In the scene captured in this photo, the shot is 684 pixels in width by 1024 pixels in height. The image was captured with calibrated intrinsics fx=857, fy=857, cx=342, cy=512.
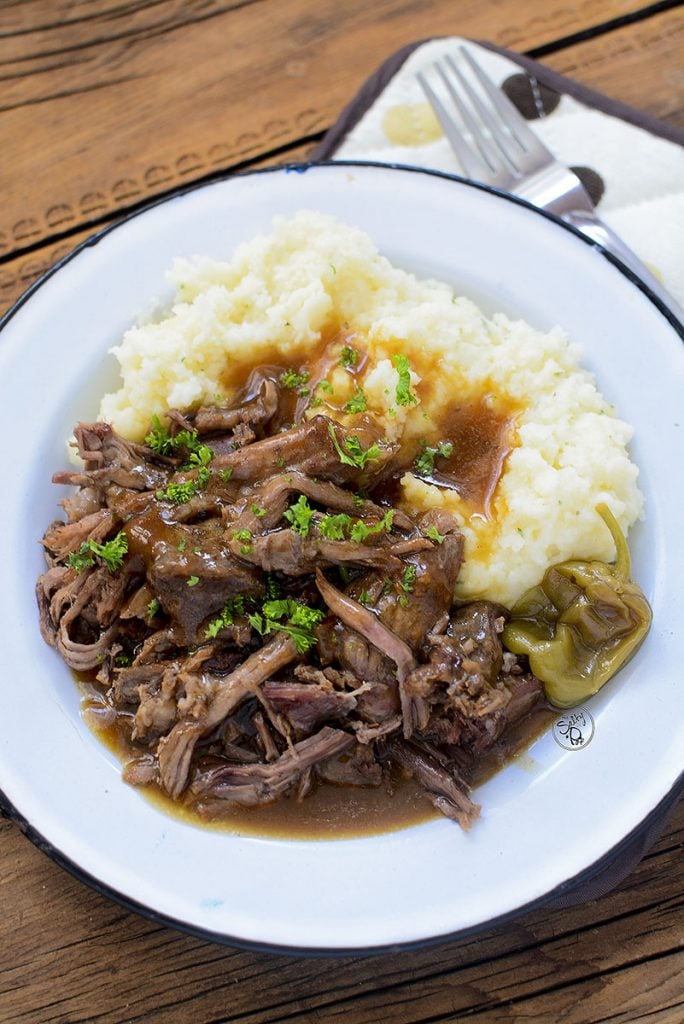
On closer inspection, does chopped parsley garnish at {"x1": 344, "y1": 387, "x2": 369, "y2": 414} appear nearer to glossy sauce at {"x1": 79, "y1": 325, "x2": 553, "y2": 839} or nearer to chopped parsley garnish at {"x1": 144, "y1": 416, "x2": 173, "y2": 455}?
glossy sauce at {"x1": 79, "y1": 325, "x2": 553, "y2": 839}

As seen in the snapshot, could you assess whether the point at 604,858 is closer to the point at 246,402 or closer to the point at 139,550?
the point at 139,550

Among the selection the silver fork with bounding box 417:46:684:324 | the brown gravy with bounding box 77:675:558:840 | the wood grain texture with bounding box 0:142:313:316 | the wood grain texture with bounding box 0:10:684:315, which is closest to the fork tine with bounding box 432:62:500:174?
the silver fork with bounding box 417:46:684:324

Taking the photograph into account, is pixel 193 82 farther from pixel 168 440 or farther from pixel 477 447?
pixel 477 447

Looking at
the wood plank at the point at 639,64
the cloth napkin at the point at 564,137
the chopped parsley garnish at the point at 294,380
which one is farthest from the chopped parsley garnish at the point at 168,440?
the wood plank at the point at 639,64

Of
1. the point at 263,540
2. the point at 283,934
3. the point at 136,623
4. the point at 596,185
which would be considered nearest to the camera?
the point at 283,934

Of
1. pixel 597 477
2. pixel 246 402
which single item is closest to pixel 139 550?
pixel 246 402

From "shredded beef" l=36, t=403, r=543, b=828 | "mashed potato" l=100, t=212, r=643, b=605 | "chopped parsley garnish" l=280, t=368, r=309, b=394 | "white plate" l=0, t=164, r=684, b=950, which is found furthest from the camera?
"chopped parsley garnish" l=280, t=368, r=309, b=394

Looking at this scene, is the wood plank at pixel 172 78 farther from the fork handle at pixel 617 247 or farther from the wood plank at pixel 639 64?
the fork handle at pixel 617 247
